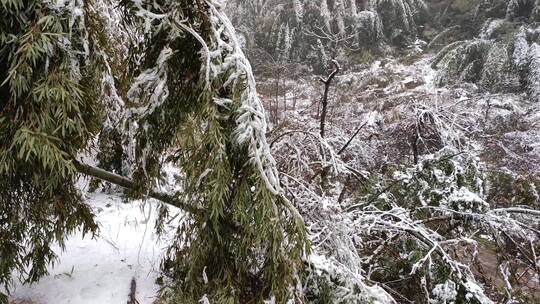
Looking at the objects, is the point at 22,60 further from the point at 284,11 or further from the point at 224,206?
the point at 284,11

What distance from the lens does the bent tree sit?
1.45 meters

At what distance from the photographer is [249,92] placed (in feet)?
4.93

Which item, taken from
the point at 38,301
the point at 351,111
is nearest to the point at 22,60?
the point at 38,301

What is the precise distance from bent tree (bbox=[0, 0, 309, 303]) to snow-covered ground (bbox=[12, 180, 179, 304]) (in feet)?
3.97

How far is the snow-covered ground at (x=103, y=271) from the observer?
3.08 meters

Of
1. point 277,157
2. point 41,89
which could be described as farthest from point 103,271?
point 41,89

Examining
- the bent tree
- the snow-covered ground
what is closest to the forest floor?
the snow-covered ground

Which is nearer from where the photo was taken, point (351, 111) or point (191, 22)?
point (191, 22)

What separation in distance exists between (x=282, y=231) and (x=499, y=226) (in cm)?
232

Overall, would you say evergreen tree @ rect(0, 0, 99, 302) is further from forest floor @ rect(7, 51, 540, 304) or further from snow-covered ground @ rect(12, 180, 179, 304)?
snow-covered ground @ rect(12, 180, 179, 304)

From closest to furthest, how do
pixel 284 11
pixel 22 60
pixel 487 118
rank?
pixel 22 60, pixel 487 118, pixel 284 11

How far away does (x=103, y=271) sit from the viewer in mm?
3395

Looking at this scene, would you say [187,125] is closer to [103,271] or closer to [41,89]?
[41,89]

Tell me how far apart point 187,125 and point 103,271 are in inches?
96.8
